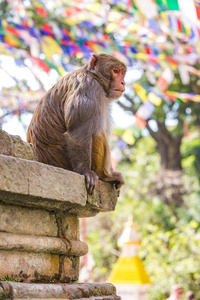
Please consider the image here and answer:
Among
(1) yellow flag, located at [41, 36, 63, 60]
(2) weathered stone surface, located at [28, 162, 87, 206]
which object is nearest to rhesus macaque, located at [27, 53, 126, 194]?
(2) weathered stone surface, located at [28, 162, 87, 206]

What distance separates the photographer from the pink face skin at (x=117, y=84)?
11.5ft

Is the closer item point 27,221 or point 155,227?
point 27,221

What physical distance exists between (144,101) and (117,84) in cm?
490

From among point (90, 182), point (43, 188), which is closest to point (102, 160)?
point (90, 182)

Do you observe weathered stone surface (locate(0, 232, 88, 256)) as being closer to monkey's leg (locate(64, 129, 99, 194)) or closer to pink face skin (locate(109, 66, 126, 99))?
monkey's leg (locate(64, 129, 99, 194))

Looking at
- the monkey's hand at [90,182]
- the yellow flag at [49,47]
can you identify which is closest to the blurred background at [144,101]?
the yellow flag at [49,47]

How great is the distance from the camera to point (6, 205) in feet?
7.10

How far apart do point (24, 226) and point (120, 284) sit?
21.8 ft

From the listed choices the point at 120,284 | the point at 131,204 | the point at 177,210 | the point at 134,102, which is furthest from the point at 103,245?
the point at 120,284

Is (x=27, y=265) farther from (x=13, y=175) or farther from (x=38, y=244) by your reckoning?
(x=13, y=175)

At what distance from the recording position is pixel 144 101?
8.38 metres

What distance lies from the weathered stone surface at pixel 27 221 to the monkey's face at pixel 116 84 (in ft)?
4.38

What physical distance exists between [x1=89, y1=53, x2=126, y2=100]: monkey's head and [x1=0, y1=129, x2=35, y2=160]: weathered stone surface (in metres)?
1.23

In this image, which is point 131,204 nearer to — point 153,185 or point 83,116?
point 153,185
